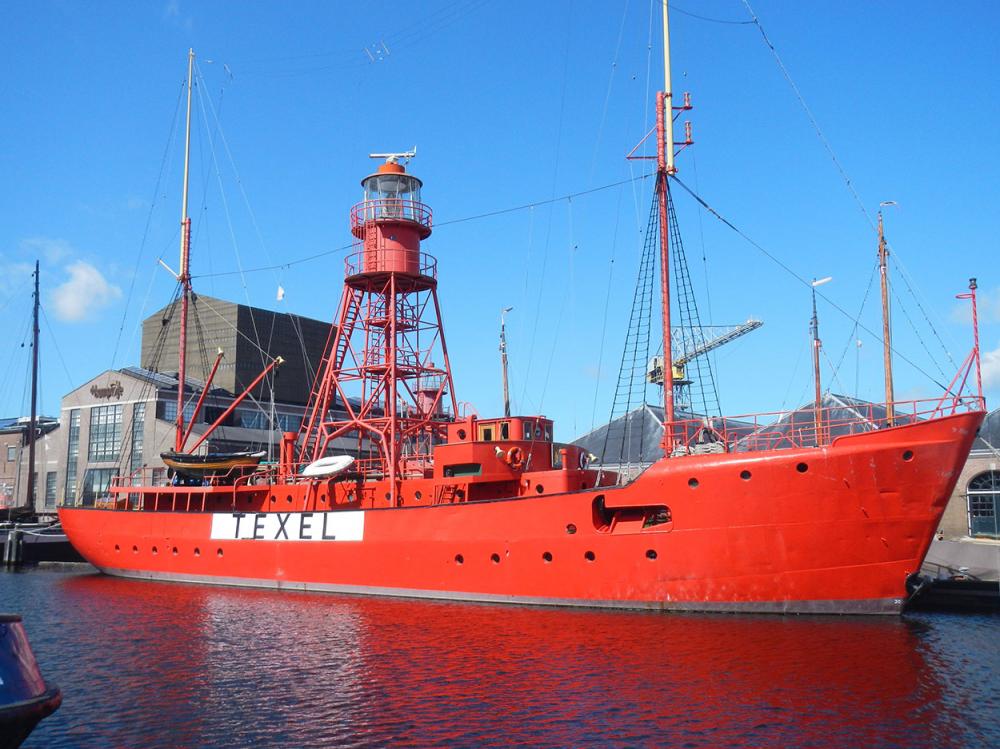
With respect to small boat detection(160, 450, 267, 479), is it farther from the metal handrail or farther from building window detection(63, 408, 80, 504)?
building window detection(63, 408, 80, 504)

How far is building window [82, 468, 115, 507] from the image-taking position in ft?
168

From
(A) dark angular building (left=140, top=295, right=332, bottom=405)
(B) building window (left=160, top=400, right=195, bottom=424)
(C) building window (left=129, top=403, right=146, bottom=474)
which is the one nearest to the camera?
(C) building window (left=129, top=403, right=146, bottom=474)

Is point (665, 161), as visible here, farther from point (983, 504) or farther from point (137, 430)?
point (137, 430)

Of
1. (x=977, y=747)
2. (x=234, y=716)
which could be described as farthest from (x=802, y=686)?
(x=234, y=716)

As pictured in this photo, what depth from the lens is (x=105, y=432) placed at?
52.2 meters

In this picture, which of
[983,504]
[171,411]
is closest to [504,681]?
[983,504]


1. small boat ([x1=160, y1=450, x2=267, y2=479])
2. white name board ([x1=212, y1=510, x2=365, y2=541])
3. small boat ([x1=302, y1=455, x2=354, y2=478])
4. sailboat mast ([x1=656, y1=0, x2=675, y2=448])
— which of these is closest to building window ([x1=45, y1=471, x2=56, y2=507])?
small boat ([x1=160, y1=450, x2=267, y2=479])

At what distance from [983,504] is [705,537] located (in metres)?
21.2

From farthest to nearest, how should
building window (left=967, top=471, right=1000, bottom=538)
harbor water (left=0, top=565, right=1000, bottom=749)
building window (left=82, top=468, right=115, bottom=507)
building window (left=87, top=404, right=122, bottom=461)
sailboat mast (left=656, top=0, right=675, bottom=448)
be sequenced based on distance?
building window (left=87, top=404, right=122, bottom=461), building window (left=82, top=468, right=115, bottom=507), building window (left=967, top=471, right=1000, bottom=538), sailboat mast (left=656, top=0, right=675, bottom=448), harbor water (left=0, top=565, right=1000, bottom=749)

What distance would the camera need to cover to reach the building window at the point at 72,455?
52969 millimetres

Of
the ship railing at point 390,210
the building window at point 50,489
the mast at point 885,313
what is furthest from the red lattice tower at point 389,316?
the building window at point 50,489

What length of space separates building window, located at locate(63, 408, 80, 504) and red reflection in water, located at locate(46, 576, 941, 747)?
36.2 m

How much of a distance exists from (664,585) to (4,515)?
39837mm

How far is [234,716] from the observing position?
12.4m
